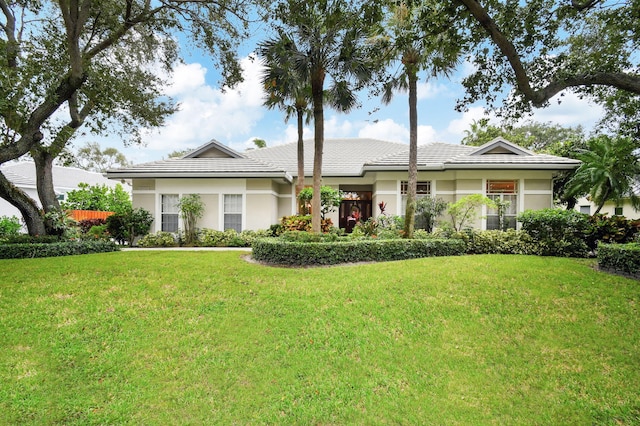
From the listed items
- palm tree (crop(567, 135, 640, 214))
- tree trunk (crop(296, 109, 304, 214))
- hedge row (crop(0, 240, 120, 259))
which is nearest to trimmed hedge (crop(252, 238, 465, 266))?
tree trunk (crop(296, 109, 304, 214))

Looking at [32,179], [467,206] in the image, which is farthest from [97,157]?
[467,206]

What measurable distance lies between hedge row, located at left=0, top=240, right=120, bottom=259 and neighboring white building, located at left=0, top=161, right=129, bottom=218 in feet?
43.7

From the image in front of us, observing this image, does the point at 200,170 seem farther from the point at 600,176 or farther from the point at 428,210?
the point at 600,176

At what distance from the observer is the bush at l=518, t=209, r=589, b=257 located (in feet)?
32.7

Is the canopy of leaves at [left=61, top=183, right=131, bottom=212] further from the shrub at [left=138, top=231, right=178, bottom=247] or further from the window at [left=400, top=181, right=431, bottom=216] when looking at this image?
the window at [left=400, top=181, right=431, bottom=216]

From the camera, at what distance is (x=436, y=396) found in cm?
402

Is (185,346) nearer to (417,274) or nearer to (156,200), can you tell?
(417,274)

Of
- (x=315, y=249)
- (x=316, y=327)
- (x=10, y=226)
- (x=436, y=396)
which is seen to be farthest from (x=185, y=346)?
(x=10, y=226)

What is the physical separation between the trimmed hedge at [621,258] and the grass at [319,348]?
85cm

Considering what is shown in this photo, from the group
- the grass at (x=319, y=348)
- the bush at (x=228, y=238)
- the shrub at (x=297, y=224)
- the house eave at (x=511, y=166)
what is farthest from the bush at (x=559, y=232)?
the bush at (x=228, y=238)

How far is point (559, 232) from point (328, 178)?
33.0 feet

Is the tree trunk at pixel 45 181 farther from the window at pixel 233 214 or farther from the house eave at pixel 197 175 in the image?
the window at pixel 233 214

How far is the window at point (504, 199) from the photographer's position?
14.6 metres

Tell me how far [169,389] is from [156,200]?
13.0 m
